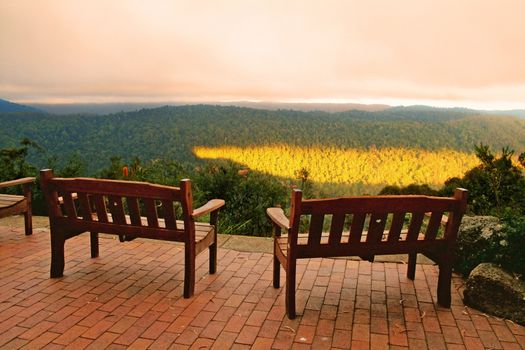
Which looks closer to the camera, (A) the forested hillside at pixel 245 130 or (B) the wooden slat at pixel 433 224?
(B) the wooden slat at pixel 433 224

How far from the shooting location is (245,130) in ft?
59.8

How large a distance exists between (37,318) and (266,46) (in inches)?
363

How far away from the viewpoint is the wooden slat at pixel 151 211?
3506 mm

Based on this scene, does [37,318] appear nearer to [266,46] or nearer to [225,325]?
[225,325]

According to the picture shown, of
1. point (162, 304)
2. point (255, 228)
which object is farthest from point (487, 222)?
point (255, 228)

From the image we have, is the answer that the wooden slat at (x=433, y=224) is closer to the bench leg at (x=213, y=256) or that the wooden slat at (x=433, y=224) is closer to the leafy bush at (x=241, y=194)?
the bench leg at (x=213, y=256)

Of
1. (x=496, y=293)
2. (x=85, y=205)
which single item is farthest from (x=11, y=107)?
(x=496, y=293)

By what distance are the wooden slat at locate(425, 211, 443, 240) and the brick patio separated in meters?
0.58

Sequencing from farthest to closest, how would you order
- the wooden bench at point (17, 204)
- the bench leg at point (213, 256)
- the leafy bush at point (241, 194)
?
the leafy bush at point (241, 194) → the wooden bench at point (17, 204) → the bench leg at point (213, 256)

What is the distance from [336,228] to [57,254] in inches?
101

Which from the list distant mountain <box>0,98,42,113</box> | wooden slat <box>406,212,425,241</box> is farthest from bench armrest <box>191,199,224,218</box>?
distant mountain <box>0,98,42,113</box>

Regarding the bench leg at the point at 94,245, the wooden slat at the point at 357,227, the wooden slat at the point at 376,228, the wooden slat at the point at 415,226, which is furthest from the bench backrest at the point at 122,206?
the wooden slat at the point at 415,226

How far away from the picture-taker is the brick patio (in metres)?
2.87

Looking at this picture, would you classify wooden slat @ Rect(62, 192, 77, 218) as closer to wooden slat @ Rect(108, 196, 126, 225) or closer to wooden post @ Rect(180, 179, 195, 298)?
wooden slat @ Rect(108, 196, 126, 225)
